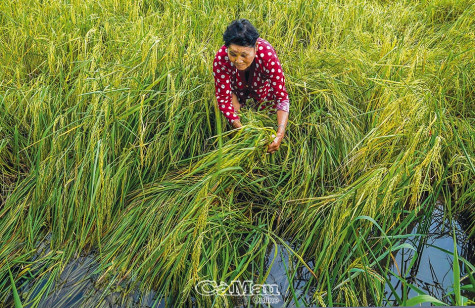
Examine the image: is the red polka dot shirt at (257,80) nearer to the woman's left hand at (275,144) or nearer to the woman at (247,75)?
the woman at (247,75)

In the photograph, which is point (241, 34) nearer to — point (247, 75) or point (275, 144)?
point (247, 75)

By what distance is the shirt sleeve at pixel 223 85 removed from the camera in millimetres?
1972

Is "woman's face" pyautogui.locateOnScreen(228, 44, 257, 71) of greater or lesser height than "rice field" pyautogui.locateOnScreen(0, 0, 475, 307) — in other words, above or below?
above

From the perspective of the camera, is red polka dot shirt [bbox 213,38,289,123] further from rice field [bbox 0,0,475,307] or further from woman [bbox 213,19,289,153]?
rice field [bbox 0,0,475,307]

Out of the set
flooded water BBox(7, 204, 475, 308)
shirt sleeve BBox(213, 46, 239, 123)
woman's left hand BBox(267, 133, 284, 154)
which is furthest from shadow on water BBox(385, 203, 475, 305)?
shirt sleeve BBox(213, 46, 239, 123)

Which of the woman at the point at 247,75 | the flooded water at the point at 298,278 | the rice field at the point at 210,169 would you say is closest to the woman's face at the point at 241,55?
the woman at the point at 247,75

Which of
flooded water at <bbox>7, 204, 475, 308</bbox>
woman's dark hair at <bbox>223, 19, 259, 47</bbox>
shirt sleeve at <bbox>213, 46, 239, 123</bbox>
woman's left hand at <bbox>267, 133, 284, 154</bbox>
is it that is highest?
woman's dark hair at <bbox>223, 19, 259, 47</bbox>

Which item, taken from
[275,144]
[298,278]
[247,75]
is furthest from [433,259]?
[247,75]

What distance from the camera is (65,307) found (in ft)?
5.48

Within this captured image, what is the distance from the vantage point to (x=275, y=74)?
1996mm

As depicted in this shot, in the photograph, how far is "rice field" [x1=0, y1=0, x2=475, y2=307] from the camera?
1714 mm

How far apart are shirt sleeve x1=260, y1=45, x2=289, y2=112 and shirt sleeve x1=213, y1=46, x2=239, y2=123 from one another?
0.60 feet

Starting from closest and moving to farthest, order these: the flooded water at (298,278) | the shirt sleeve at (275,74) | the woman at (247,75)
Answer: the flooded water at (298,278), the woman at (247,75), the shirt sleeve at (275,74)

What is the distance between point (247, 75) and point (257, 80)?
55mm
